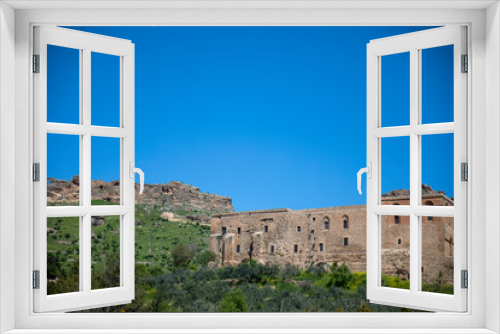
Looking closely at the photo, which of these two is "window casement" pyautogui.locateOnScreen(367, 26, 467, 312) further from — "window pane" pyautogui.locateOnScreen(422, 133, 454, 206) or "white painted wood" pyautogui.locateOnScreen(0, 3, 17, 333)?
"window pane" pyautogui.locateOnScreen(422, 133, 454, 206)

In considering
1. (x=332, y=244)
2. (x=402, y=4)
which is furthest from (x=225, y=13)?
(x=332, y=244)

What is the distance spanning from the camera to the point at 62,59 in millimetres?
4742

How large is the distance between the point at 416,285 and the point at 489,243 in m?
0.47

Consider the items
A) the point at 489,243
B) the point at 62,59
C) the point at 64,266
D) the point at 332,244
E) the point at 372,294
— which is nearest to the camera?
the point at 489,243

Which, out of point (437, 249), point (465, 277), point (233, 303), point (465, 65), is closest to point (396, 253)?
point (437, 249)

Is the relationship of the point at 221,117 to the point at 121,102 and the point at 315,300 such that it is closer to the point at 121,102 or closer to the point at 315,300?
the point at 315,300

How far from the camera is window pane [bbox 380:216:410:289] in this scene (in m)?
10.1

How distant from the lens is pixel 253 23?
2.10 m

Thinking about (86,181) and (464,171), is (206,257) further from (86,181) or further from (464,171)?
(464,171)

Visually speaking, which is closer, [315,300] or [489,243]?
[489,243]

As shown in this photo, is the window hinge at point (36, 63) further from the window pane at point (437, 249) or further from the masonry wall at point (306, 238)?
the masonry wall at point (306, 238)

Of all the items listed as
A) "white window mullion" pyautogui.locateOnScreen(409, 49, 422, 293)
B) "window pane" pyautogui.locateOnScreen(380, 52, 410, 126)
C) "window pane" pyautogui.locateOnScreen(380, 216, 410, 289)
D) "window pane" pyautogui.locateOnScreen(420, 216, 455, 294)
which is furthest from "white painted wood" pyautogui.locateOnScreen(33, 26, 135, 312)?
"window pane" pyautogui.locateOnScreen(380, 216, 410, 289)

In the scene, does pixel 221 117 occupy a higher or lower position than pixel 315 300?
higher

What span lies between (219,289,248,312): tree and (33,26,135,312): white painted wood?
244 inches
